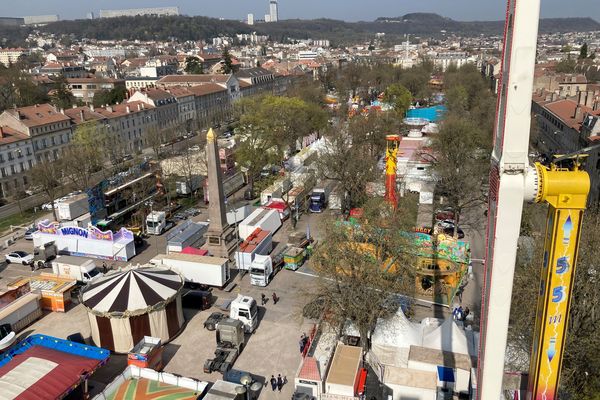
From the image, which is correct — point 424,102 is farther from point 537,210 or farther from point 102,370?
point 102,370

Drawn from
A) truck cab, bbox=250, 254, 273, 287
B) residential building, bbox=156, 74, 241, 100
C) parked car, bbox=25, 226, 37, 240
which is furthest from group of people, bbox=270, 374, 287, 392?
residential building, bbox=156, 74, 241, 100

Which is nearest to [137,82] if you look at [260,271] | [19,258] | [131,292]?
[19,258]

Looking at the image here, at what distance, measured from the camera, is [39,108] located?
49625mm

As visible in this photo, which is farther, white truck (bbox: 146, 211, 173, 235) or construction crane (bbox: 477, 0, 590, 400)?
white truck (bbox: 146, 211, 173, 235)

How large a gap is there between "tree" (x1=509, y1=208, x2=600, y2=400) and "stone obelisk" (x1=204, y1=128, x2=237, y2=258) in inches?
644

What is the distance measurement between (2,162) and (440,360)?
4061 cm

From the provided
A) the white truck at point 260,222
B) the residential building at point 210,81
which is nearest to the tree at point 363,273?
the white truck at point 260,222

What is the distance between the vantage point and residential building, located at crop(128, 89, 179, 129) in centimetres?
6212

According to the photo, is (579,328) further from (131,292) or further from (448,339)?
(131,292)

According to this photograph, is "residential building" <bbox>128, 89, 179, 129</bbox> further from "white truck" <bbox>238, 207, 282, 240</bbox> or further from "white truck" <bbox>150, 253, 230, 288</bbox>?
"white truck" <bbox>150, 253, 230, 288</bbox>

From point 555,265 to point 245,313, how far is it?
14.3 metres

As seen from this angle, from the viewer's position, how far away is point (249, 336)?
2039 centimetres

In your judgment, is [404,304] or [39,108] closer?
[404,304]

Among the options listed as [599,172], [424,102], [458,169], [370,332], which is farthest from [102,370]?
[424,102]
